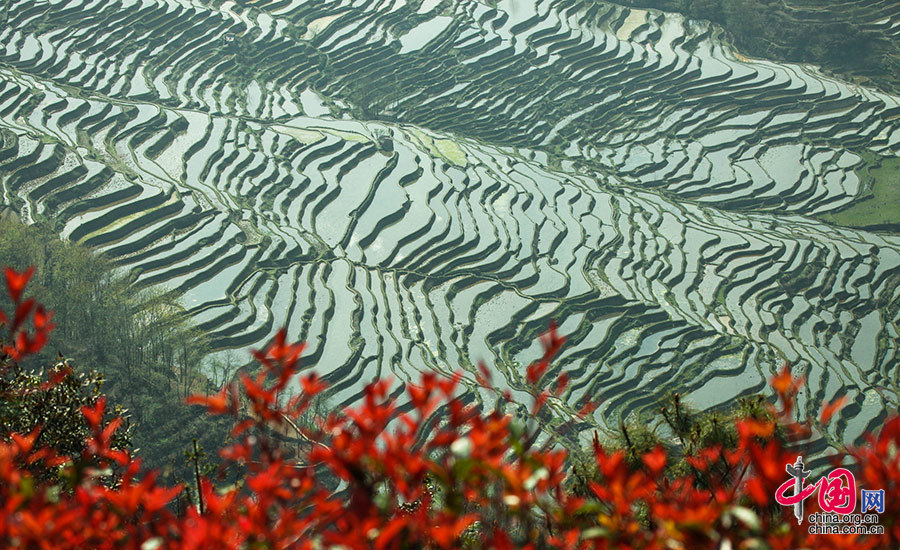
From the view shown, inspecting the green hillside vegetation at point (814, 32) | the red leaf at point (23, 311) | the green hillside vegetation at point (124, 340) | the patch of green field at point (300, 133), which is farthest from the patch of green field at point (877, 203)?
the red leaf at point (23, 311)

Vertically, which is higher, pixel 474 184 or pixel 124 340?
pixel 124 340

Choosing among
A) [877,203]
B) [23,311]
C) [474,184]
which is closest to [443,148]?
[474,184]

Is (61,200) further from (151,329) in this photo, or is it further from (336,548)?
(336,548)

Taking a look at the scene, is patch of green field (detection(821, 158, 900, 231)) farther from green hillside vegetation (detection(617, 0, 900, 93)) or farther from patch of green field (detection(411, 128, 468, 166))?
patch of green field (detection(411, 128, 468, 166))

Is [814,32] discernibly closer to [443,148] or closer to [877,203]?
[877,203]

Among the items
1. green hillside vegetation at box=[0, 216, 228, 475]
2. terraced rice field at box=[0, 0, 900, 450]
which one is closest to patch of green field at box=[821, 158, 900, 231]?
terraced rice field at box=[0, 0, 900, 450]

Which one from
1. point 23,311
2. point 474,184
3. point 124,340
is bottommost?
point 474,184

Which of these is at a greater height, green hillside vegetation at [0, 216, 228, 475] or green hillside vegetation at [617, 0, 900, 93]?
green hillside vegetation at [0, 216, 228, 475]

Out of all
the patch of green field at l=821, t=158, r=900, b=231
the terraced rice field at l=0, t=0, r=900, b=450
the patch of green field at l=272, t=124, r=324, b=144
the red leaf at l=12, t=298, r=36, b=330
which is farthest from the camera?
the patch of green field at l=272, t=124, r=324, b=144
